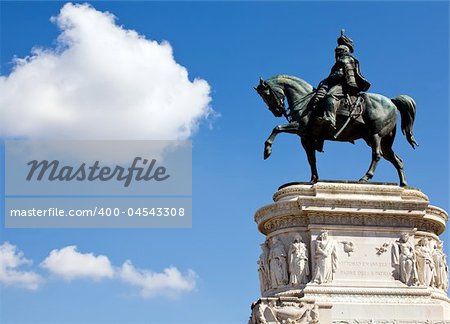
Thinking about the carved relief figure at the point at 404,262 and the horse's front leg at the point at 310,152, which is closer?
the carved relief figure at the point at 404,262

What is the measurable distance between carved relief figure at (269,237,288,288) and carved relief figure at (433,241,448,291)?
5333mm

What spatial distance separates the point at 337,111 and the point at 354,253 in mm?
5173

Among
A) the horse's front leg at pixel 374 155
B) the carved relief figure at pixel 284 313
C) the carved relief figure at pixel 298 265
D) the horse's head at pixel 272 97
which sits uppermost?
the horse's head at pixel 272 97

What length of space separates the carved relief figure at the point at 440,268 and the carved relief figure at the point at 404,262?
1.53m

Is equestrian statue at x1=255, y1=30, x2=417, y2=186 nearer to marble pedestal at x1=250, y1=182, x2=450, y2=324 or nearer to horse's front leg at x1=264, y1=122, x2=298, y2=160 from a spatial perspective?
horse's front leg at x1=264, y1=122, x2=298, y2=160

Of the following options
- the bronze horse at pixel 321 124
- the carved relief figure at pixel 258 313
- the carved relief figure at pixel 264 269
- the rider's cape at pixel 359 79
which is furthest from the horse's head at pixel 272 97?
the carved relief figure at pixel 258 313

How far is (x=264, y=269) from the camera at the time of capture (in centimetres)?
3694

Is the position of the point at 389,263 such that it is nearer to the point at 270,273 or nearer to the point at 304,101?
the point at 270,273

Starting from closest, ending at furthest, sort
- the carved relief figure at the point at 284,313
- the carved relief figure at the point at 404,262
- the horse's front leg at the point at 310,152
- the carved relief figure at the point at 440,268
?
the carved relief figure at the point at 284,313 → the carved relief figure at the point at 404,262 → the carved relief figure at the point at 440,268 → the horse's front leg at the point at 310,152

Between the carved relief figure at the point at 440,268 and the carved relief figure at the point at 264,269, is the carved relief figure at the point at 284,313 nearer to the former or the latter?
the carved relief figure at the point at 264,269

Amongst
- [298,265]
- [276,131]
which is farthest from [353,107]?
[298,265]

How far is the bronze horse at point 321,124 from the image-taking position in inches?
1490

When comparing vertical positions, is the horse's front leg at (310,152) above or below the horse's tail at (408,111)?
below

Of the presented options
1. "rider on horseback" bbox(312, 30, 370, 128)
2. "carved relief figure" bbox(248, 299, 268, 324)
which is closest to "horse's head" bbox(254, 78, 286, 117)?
"rider on horseback" bbox(312, 30, 370, 128)
